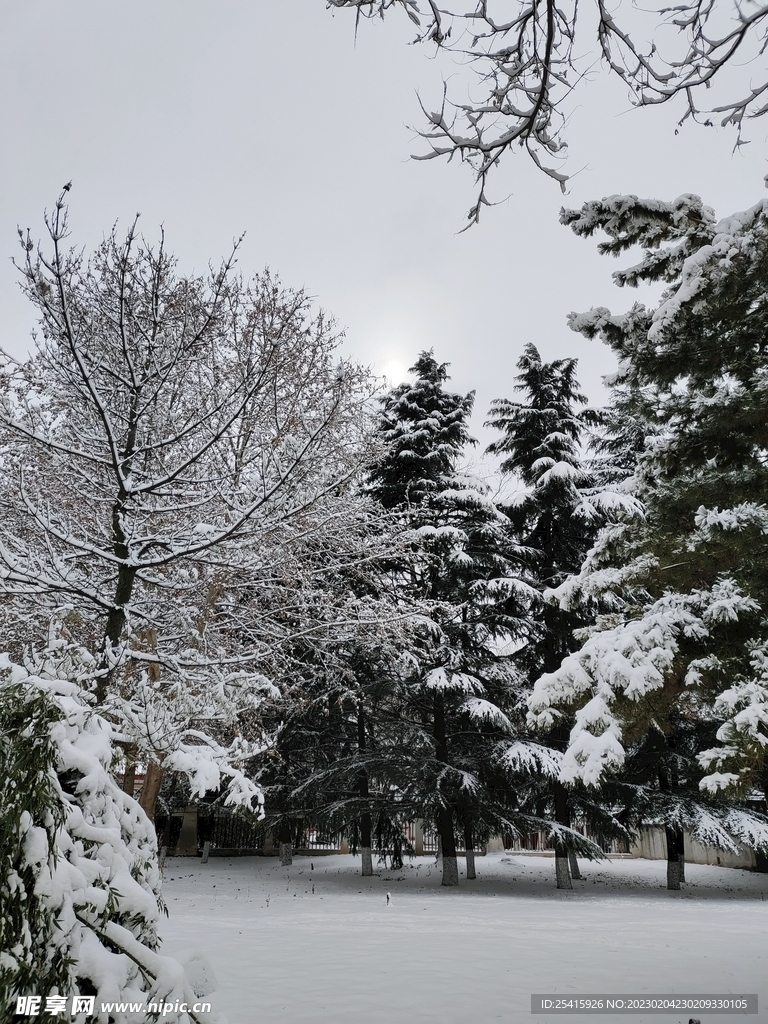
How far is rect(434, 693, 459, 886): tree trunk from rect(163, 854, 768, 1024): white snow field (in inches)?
19.5

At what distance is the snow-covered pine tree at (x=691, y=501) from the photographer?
4.73m

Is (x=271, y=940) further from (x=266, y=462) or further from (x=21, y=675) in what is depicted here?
(x=21, y=675)

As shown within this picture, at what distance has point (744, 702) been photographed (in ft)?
16.5

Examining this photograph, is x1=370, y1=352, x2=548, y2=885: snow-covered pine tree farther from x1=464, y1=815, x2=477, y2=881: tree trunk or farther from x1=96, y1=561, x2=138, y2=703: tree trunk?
x1=96, y1=561, x2=138, y2=703: tree trunk

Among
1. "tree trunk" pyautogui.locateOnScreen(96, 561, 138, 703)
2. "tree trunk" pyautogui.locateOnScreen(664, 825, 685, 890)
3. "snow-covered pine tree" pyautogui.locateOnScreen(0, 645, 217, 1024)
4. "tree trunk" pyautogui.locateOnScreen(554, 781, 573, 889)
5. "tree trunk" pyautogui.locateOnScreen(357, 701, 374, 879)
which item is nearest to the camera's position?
A: "snow-covered pine tree" pyautogui.locateOnScreen(0, 645, 217, 1024)

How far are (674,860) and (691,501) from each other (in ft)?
45.4

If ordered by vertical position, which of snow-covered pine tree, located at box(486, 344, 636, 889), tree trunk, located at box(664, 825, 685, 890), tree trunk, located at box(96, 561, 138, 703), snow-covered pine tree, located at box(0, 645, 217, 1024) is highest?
snow-covered pine tree, located at box(486, 344, 636, 889)

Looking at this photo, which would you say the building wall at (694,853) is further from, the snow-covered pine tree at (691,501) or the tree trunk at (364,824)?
the snow-covered pine tree at (691,501)

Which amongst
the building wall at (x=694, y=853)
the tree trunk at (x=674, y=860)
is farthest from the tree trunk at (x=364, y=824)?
the tree trunk at (x=674, y=860)

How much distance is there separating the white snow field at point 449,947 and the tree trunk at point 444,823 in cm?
50

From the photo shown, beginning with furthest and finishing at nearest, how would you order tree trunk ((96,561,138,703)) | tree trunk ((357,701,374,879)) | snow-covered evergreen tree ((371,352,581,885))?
→ 1. tree trunk ((357,701,374,879))
2. snow-covered evergreen tree ((371,352,581,885))
3. tree trunk ((96,561,138,703))

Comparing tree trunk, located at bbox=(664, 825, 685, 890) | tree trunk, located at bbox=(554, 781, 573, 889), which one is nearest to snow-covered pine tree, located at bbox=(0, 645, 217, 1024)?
tree trunk, located at bbox=(554, 781, 573, 889)

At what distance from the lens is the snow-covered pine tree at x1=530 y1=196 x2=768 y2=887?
4.73m

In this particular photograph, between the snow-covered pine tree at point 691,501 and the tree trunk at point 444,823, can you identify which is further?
the tree trunk at point 444,823
